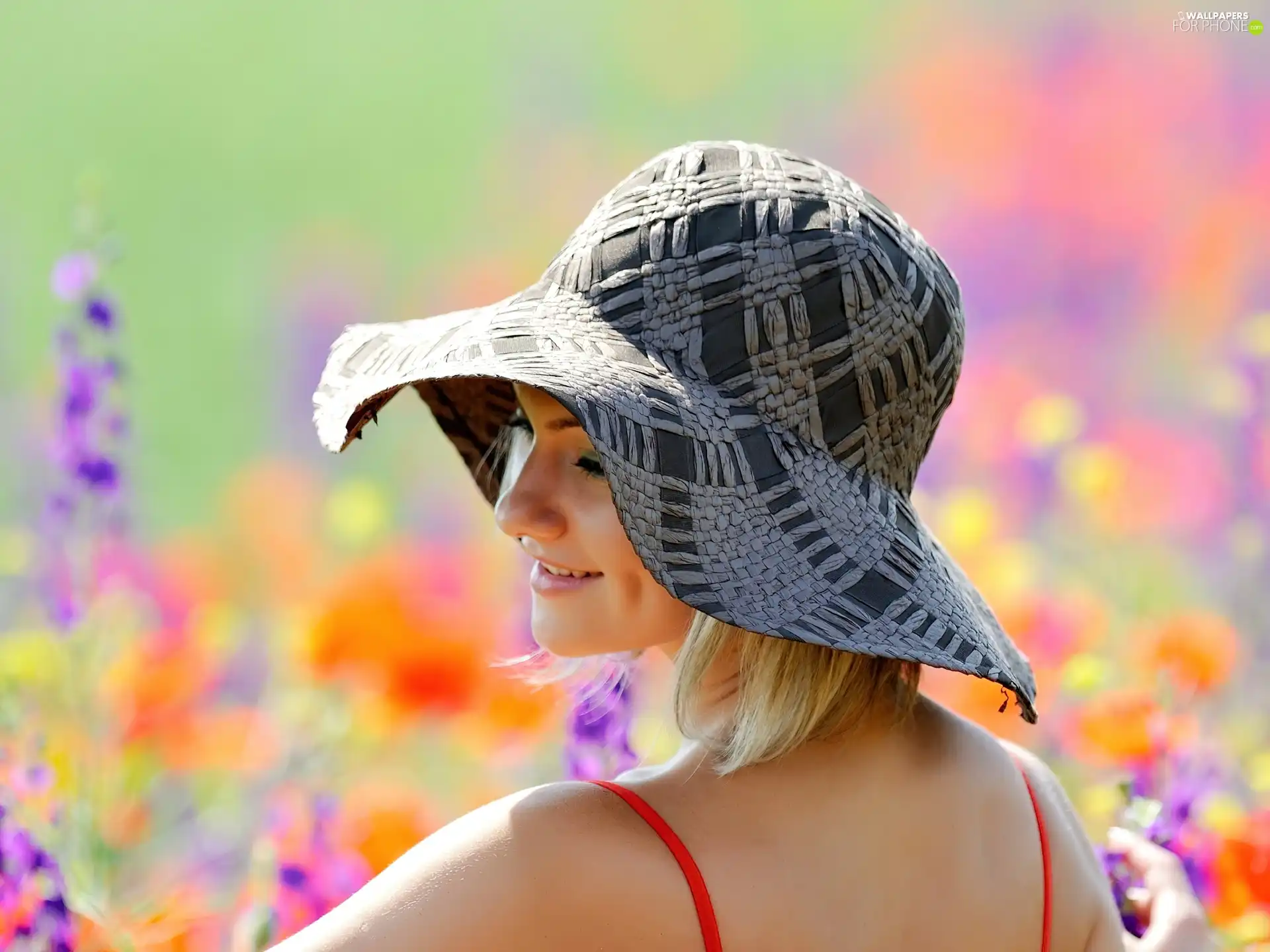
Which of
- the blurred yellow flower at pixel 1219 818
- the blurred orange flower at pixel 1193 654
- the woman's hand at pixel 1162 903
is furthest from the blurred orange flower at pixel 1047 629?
the woman's hand at pixel 1162 903

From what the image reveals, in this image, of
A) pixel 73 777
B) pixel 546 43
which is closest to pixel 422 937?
pixel 73 777

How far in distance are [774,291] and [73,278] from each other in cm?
103

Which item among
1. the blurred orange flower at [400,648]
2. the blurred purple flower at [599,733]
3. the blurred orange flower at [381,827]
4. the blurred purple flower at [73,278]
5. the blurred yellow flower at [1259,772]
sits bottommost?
the blurred yellow flower at [1259,772]

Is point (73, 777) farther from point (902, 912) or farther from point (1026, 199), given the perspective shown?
point (1026, 199)

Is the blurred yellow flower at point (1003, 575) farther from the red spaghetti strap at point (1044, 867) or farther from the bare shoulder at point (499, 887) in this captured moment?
the bare shoulder at point (499, 887)

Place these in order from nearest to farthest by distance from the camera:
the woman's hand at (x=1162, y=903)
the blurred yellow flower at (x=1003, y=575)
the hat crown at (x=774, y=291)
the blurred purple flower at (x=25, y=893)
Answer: the hat crown at (x=774, y=291), the blurred purple flower at (x=25, y=893), the woman's hand at (x=1162, y=903), the blurred yellow flower at (x=1003, y=575)

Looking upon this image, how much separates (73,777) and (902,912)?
1.21 metres

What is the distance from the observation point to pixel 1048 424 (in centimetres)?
243

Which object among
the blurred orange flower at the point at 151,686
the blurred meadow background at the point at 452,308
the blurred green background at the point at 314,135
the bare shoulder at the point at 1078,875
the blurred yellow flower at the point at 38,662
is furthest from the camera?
the blurred green background at the point at 314,135

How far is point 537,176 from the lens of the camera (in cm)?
367

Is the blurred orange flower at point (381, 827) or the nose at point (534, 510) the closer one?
the nose at point (534, 510)

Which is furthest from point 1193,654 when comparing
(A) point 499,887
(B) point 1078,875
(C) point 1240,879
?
(A) point 499,887

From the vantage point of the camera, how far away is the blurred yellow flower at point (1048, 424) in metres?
2.42

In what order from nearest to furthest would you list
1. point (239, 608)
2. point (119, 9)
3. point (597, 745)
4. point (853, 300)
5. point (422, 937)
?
point (422, 937) → point (853, 300) → point (597, 745) → point (239, 608) → point (119, 9)
